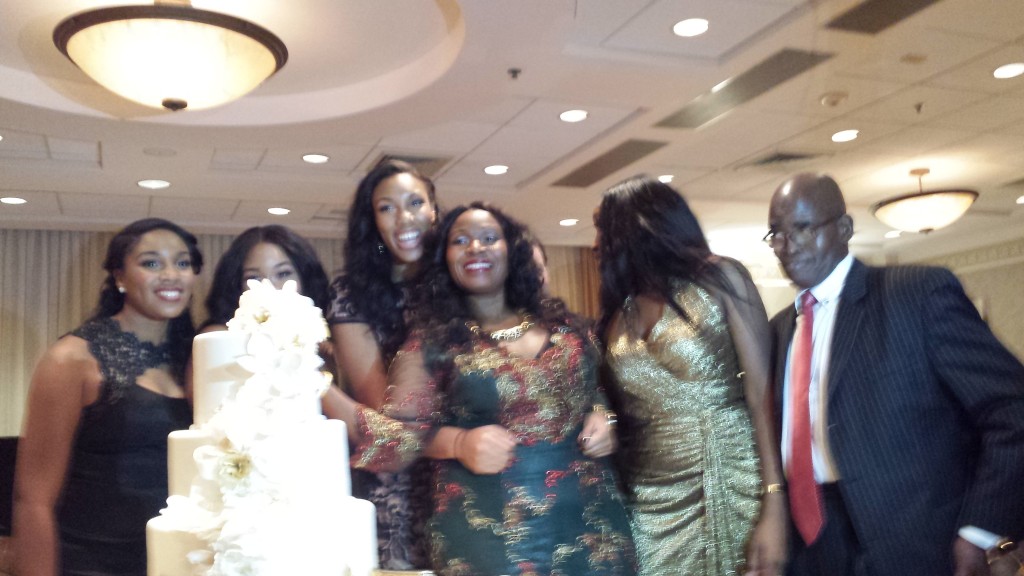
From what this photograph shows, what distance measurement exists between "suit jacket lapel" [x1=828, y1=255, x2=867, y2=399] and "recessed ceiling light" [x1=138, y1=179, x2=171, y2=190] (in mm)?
5876

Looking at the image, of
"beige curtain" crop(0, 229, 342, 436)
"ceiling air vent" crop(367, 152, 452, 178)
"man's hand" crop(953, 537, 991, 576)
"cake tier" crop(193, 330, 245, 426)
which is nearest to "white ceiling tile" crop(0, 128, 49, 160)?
"beige curtain" crop(0, 229, 342, 436)

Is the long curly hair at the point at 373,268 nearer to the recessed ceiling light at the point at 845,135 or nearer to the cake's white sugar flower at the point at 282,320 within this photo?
the cake's white sugar flower at the point at 282,320

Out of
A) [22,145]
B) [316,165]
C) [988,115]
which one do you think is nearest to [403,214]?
[316,165]

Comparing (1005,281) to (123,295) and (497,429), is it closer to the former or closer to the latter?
(497,429)

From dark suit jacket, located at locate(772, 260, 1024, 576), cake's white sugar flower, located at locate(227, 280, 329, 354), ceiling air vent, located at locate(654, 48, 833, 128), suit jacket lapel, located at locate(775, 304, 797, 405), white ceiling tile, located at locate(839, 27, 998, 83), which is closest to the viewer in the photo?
cake's white sugar flower, located at locate(227, 280, 329, 354)

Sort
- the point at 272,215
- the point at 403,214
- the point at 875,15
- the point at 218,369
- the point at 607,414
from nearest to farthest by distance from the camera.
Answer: the point at 218,369
the point at 607,414
the point at 403,214
the point at 875,15
the point at 272,215

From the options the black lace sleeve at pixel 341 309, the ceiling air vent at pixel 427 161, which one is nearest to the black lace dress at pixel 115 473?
the black lace sleeve at pixel 341 309

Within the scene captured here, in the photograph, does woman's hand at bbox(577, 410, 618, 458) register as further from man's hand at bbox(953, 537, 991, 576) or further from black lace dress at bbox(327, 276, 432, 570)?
man's hand at bbox(953, 537, 991, 576)

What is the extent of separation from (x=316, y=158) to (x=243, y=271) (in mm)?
3977

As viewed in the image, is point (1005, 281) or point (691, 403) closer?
point (691, 403)

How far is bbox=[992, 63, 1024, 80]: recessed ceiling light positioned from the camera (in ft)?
17.3

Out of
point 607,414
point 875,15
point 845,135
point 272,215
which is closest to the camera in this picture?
point 607,414

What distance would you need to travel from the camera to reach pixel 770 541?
2074 mm

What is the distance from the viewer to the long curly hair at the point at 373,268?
100 inches
